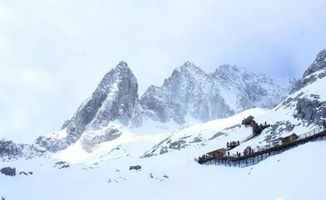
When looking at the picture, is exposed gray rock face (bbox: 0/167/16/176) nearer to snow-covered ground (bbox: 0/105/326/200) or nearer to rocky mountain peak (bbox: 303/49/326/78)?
snow-covered ground (bbox: 0/105/326/200)

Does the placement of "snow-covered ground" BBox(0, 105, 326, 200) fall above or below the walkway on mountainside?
below

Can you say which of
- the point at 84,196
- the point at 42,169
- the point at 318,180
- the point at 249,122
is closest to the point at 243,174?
the point at 318,180

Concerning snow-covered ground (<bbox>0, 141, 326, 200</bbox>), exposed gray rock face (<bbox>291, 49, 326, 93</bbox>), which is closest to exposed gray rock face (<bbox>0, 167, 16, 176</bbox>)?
snow-covered ground (<bbox>0, 141, 326, 200</bbox>)

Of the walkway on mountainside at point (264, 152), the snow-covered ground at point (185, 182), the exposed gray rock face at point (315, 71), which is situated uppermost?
the exposed gray rock face at point (315, 71)

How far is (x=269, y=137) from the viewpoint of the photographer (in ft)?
402

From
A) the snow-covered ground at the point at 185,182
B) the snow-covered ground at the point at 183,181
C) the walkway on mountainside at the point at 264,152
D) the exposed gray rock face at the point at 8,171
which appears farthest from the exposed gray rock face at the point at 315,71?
the exposed gray rock face at the point at 8,171

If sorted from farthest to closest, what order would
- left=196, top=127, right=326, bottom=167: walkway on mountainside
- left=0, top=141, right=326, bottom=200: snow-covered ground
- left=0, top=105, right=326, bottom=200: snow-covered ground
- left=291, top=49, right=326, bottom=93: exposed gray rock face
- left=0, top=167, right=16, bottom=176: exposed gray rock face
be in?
left=291, top=49, right=326, bottom=93: exposed gray rock face → left=196, top=127, right=326, bottom=167: walkway on mountainside → left=0, top=167, right=16, bottom=176: exposed gray rock face → left=0, top=105, right=326, bottom=200: snow-covered ground → left=0, top=141, right=326, bottom=200: snow-covered ground

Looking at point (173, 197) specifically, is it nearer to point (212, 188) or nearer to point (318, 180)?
point (212, 188)

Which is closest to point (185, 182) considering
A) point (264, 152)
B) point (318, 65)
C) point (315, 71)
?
point (264, 152)

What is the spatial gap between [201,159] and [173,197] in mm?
32509

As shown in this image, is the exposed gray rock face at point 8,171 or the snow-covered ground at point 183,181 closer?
the snow-covered ground at point 183,181

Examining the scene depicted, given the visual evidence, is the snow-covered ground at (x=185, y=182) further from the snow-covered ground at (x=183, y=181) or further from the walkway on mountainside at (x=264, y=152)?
the walkway on mountainside at (x=264, y=152)

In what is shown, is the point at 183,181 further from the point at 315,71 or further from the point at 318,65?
the point at 318,65

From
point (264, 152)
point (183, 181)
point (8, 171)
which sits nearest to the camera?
point (8, 171)
